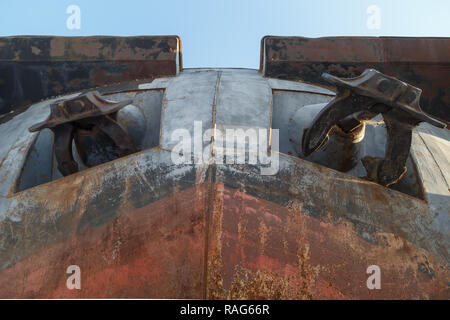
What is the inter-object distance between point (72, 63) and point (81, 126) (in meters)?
2.14

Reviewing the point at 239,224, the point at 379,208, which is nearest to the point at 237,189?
the point at 239,224

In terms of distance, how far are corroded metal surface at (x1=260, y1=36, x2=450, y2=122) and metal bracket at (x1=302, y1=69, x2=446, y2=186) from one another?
1904 mm

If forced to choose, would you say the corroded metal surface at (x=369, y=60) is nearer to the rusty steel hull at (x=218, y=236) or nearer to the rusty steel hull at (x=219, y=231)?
the rusty steel hull at (x=219, y=231)

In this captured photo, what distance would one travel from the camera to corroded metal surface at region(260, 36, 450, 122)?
5.13 metres

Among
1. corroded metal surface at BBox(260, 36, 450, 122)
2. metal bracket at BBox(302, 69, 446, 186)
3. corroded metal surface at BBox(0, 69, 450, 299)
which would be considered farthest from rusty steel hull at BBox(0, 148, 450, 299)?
corroded metal surface at BBox(260, 36, 450, 122)

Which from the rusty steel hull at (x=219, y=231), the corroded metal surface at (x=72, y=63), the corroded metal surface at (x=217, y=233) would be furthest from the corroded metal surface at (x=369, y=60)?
the corroded metal surface at (x=217, y=233)

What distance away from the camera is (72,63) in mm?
5242

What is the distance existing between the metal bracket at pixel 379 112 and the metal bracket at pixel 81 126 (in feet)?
5.82

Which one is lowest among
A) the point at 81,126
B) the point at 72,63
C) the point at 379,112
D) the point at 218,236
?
the point at 218,236

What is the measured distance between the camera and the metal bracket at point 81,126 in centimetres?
338

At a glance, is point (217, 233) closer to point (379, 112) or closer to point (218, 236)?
point (218, 236)

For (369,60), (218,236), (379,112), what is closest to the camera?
(218,236)

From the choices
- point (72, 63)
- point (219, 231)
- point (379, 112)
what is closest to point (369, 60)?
point (379, 112)

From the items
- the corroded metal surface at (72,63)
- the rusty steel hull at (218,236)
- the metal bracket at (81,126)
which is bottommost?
the rusty steel hull at (218,236)
